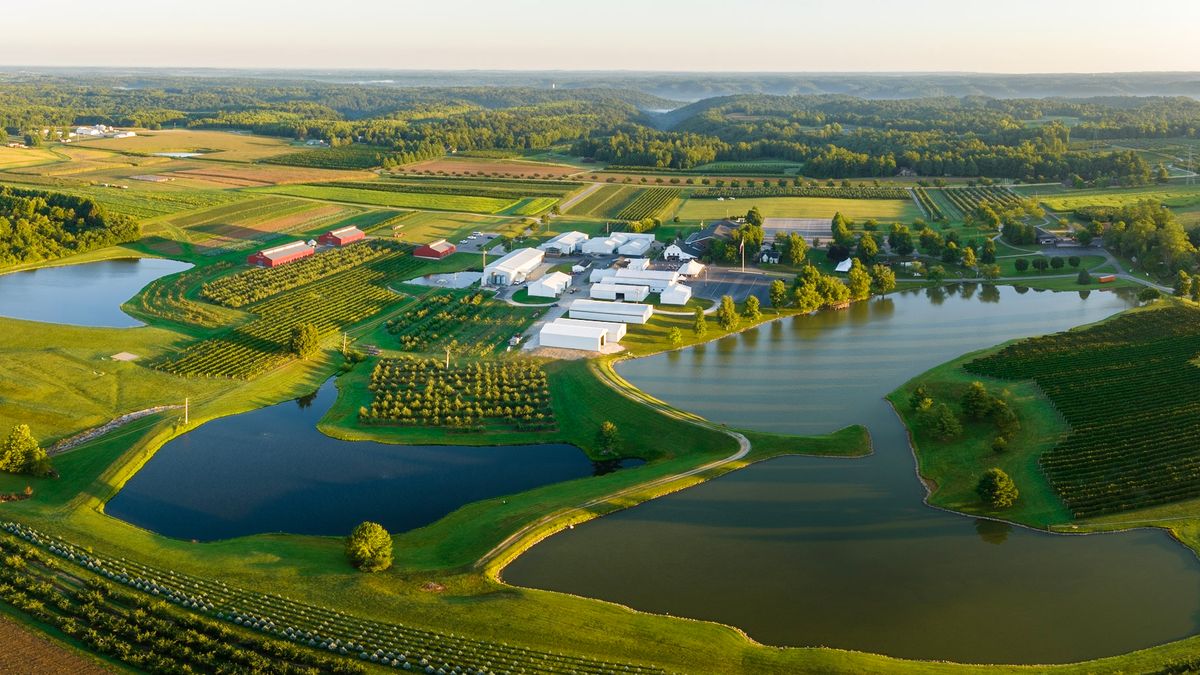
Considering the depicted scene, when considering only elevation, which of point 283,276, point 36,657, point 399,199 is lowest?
point 36,657

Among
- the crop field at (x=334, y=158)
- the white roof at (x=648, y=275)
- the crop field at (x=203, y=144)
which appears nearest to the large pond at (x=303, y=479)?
the white roof at (x=648, y=275)

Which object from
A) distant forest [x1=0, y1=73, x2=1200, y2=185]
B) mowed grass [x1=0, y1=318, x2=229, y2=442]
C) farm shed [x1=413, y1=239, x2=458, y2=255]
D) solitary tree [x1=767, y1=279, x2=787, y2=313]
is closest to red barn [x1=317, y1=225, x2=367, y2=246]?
farm shed [x1=413, y1=239, x2=458, y2=255]

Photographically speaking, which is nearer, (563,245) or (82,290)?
(82,290)

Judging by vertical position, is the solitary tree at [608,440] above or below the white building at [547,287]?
below

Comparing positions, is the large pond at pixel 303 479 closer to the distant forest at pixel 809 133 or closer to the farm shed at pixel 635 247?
the farm shed at pixel 635 247

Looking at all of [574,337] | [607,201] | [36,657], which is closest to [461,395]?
[574,337]

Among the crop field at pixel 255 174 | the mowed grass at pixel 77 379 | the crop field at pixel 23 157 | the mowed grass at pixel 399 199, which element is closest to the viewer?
the mowed grass at pixel 77 379

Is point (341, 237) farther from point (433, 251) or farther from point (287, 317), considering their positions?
point (287, 317)
